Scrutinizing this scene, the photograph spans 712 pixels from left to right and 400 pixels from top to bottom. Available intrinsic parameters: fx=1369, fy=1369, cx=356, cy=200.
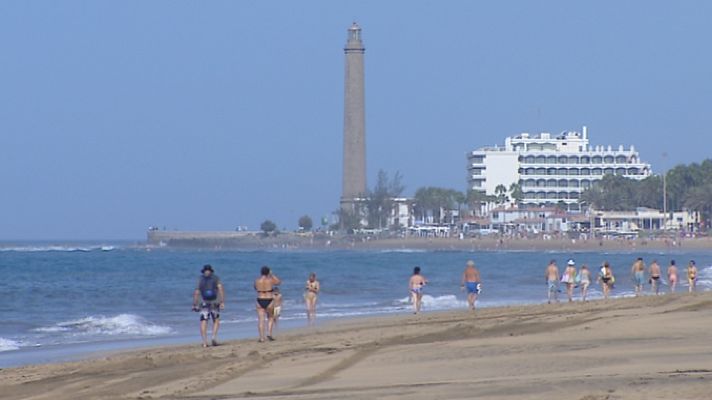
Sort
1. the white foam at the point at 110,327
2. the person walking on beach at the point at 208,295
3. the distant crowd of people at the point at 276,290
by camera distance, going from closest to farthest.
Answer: the person walking on beach at the point at 208,295 < the distant crowd of people at the point at 276,290 < the white foam at the point at 110,327

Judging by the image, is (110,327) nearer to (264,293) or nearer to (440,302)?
(264,293)

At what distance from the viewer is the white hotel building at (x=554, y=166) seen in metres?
154

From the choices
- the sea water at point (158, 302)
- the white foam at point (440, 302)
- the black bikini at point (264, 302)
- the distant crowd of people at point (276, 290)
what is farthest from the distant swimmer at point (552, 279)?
the black bikini at point (264, 302)

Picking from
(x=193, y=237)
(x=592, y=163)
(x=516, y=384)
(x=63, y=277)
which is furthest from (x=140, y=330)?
(x=193, y=237)

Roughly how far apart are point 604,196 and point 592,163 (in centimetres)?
1010

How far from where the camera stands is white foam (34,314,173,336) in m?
27.6

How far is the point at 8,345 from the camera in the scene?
2434 centimetres

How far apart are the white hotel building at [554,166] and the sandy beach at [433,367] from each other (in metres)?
134

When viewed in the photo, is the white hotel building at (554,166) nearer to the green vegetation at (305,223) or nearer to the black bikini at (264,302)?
the green vegetation at (305,223)

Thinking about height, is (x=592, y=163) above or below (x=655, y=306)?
above

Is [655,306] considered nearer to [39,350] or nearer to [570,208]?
[39,350]

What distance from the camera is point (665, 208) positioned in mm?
140125

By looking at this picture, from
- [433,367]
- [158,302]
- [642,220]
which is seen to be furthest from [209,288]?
[642,220]

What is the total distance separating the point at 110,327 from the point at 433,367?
15.8 metres
